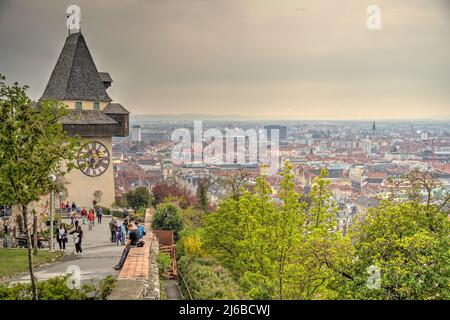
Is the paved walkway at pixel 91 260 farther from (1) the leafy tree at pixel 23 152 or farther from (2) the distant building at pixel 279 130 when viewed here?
(2) the distant building at pixel 279 130

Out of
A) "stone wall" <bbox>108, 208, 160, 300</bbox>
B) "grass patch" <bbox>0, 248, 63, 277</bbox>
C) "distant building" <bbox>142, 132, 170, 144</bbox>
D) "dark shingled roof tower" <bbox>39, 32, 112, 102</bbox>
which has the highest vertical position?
"dark shingled roof tower" <bbox>39, 32, 112, 102</bbox>

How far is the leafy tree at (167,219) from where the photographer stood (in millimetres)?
15742

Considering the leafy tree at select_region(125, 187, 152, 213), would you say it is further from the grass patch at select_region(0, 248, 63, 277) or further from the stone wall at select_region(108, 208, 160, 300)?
the stone wall at select_region(108, 208, 160, 300)

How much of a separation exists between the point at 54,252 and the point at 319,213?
19.8ft

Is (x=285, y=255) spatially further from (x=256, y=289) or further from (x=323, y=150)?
(x=323, y=150)

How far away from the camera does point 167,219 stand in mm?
15789

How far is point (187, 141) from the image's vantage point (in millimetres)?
13281

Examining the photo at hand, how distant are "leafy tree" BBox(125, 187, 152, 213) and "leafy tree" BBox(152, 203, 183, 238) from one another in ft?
13.3

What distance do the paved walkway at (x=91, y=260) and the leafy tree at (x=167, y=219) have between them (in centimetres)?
145

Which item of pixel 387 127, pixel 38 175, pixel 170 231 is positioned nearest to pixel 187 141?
pixel 170 231

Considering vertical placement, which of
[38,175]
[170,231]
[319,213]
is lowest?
[170,231]

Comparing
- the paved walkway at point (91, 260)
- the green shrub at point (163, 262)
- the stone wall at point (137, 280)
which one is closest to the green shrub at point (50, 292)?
the stone wall at point (137, 280)

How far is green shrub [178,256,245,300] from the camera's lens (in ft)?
28.0

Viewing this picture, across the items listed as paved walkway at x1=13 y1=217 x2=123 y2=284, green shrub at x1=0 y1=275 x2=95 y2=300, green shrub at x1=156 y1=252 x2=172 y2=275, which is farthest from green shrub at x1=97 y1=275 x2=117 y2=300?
green shrub at x1=156 y1=252 x2=172 y2=275
